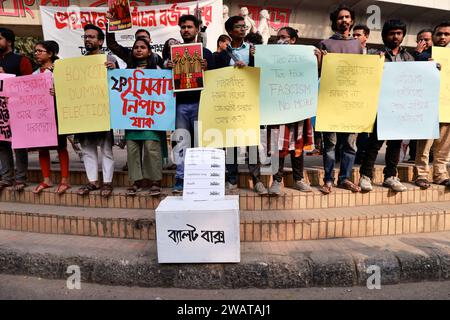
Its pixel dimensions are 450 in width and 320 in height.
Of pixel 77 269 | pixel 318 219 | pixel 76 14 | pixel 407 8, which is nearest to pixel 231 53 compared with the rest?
pixel 318 219

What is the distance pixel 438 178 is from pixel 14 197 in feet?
17.1

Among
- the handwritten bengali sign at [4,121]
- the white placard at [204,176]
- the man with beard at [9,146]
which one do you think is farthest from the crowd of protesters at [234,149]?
the white placard at [204,176]

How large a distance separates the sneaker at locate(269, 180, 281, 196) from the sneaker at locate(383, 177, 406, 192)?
134 cm

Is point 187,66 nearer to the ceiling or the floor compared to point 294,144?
nearer to the ceiling

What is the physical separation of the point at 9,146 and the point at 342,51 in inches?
166

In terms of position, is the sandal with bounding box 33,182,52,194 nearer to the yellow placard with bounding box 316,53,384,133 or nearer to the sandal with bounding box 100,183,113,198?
the sandal with bounding box 100,183,113,198

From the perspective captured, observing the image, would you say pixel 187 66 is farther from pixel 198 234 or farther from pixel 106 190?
pixel 198 234

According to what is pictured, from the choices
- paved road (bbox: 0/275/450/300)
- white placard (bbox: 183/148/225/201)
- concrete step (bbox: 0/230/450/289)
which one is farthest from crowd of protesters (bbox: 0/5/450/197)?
paved road (bbox: 0/275/450/300)

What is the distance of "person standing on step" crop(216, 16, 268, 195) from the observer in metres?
3.89

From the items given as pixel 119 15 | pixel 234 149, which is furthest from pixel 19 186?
→ pixel 234 149

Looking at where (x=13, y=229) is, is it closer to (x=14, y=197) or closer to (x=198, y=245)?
(x=14, y=197)

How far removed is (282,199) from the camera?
393 cm

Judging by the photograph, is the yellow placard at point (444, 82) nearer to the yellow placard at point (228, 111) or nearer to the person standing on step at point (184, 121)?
the yellow placard at point (228, 111)

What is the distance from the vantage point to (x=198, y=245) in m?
2.98
